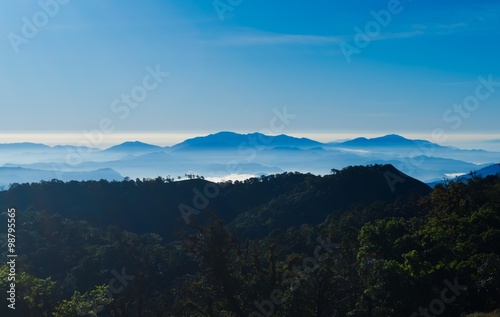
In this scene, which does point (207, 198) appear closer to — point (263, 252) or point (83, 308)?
point (263, 252)

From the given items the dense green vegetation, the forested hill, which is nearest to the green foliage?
the dense green vegetation

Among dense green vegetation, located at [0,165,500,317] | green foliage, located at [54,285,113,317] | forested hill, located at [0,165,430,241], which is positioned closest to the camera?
dense green vegetation, located at [0,165,500,317]

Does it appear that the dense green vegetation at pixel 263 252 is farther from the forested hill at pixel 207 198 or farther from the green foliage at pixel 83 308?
the forested hill at pixel 207 198

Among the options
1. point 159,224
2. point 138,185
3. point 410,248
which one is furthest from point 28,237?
point 410,248

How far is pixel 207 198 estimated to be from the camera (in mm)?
85688

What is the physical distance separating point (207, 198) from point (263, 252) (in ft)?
187

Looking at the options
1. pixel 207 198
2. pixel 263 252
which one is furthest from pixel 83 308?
pixel 207 198

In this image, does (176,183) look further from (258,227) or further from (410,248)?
(410,248)

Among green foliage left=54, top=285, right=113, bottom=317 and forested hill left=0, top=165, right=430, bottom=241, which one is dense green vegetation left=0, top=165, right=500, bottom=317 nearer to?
green foliage left=54, top=285, right=113, bottom=317

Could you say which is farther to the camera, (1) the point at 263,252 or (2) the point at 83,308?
(1) the point at 263,252

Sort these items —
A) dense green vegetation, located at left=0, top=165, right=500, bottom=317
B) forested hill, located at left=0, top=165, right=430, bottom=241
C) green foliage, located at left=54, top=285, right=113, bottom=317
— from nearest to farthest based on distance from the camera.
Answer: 1. dense green vegetation, located at left=0, top=165, right=500, bottom=317
2. green foliage, located at left=54, top=285, right=113, bottom=317
3. forested hill, located at left=0, top=165, right=430, bottom=241

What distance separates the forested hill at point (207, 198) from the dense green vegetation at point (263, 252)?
0.82 feet

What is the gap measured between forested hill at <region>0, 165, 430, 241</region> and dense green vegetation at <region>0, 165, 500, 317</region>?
0.82ft

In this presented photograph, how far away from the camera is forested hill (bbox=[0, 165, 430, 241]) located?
75.5 m
